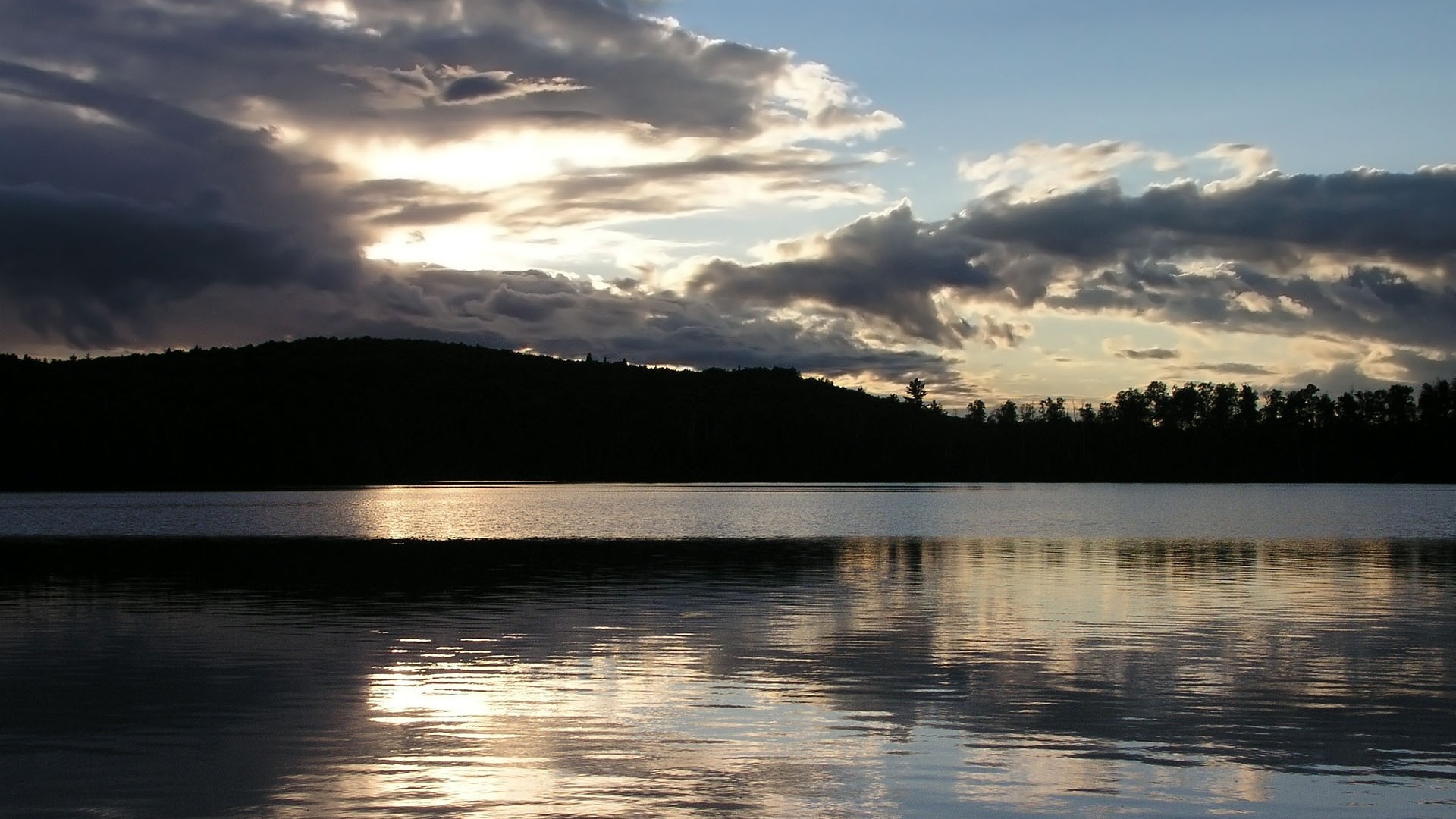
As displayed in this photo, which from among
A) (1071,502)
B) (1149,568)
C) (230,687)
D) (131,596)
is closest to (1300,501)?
(1071,502)

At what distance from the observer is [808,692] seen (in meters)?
19.0

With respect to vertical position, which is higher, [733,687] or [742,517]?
[733,687]

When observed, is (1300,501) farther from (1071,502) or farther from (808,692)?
(808,692)

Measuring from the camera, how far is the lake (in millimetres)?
13188

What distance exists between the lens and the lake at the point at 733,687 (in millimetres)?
13188

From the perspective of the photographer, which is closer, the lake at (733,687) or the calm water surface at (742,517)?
the lake at (733,687)

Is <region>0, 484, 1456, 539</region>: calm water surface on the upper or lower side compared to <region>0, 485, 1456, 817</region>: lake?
lower

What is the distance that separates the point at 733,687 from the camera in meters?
19.5

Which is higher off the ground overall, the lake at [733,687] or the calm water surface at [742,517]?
the lake at [733,687]

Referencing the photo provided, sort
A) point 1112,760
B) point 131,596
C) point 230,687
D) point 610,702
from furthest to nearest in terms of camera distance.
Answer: point 131,596 → point 230,687 → point 610,702 → point 1112,760

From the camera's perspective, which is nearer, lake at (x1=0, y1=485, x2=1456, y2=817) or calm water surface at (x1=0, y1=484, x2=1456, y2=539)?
lake at (x1=0, y1=485, x2=1456, y2=817)

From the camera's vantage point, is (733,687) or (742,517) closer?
(733,687)

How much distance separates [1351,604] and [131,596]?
30818mm

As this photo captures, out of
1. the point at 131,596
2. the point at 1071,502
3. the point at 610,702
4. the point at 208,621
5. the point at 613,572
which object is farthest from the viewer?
the point at 1071,502
